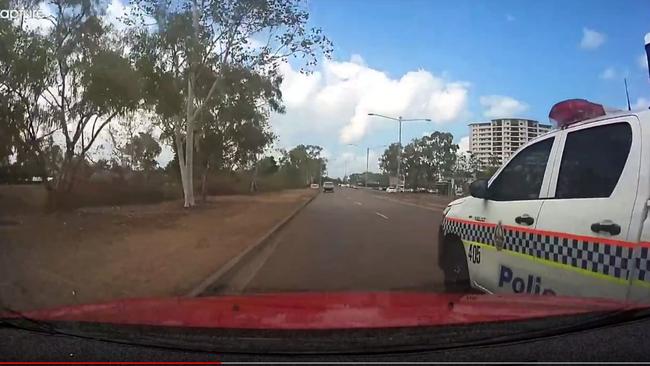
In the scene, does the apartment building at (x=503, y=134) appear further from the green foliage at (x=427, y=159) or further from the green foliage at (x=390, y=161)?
the green foliage at (x=390, y=161)

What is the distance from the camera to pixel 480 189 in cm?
547

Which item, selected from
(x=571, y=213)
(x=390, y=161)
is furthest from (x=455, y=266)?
(x=390, y=161)

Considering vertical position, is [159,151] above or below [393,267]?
above

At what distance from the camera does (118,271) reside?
28.5ft

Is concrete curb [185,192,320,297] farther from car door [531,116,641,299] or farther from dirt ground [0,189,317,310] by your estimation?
car door [531,116,641,299]

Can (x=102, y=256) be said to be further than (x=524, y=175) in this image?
Yes

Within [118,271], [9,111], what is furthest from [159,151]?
[118,271]

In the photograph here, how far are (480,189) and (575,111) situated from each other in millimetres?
1219

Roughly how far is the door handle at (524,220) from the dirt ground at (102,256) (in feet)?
14.3

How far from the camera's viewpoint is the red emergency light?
4.50 meters

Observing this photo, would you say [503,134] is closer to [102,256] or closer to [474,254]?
[474,254]

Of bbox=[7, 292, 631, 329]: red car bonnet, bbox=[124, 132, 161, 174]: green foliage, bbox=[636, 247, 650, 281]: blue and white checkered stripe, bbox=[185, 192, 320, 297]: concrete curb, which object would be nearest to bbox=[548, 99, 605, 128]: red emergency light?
bbox=[636, 247, 650, 281]: blue and white checkered stripe

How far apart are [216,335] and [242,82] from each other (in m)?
23.9

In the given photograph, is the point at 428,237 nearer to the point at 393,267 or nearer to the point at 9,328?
the point at 393,267
